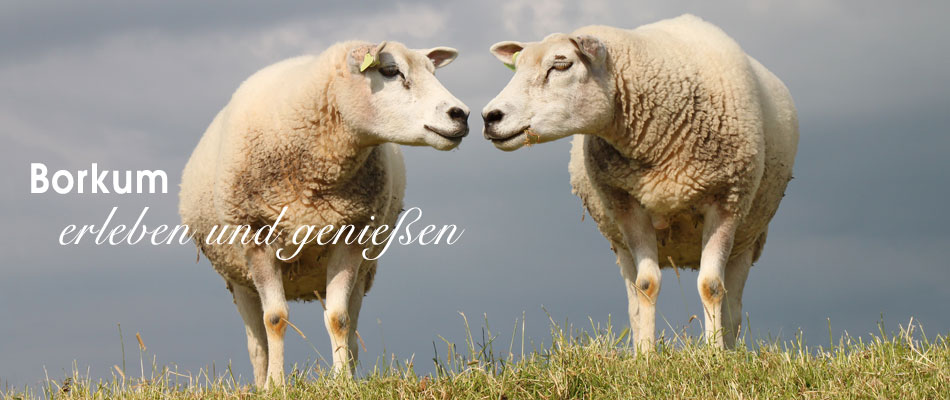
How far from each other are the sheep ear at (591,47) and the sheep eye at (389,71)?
4.50ft

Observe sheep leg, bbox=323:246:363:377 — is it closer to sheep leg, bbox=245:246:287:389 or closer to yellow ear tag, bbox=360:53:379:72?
sheep leg, bbox=245:246:287:389

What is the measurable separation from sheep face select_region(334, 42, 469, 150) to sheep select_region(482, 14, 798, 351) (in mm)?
290

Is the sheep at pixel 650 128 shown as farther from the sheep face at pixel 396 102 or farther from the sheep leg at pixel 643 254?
the sheep face at pixel 396 102

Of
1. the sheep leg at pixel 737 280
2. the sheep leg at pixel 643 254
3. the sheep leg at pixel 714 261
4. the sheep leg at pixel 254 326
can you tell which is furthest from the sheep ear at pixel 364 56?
the sheep leg at pixel 737 280

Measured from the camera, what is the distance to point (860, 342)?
7.08 meters

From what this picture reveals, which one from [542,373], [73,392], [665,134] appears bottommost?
[73,392]

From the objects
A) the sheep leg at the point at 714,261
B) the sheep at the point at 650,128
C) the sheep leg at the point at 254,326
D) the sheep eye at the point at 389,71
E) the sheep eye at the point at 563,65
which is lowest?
the sheep leg at the point at 254,326

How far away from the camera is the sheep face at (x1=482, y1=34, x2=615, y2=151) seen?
8.31 meters

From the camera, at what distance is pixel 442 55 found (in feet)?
30.9

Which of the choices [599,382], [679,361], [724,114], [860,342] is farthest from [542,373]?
[724,114]

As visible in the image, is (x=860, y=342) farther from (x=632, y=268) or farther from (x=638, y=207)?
(x=632, y=268)

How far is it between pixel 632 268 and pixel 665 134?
7.16 feet

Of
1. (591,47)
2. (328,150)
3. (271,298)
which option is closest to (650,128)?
(591,47)

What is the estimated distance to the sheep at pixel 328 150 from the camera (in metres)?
8.46
